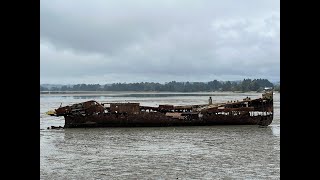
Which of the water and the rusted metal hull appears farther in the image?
the rusted metal hull

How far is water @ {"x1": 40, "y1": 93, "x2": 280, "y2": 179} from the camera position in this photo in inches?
457

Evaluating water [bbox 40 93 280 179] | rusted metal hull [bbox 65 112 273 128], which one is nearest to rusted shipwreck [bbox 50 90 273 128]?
rusted metal hull [bbox 65 112 273 128]

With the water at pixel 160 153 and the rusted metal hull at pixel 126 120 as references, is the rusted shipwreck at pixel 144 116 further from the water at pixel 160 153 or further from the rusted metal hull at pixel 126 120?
the water at pixel 160 153

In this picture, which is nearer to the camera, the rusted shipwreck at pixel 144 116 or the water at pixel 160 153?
the water at pixel 160 153

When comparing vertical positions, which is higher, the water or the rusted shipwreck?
the rusted shipwreck

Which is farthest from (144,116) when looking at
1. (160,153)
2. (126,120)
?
(160,153)

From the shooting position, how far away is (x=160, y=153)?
15742 millimetres

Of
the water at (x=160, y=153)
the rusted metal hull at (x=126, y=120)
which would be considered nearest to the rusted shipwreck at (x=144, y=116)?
the rusted metal hull at (x=126, y=120)

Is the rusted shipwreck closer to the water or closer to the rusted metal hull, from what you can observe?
the rusted metal hull

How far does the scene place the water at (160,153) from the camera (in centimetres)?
1161

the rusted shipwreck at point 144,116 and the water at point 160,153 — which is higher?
the rusted shipwreck at point 144,116

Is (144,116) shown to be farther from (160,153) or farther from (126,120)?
(160,153)
